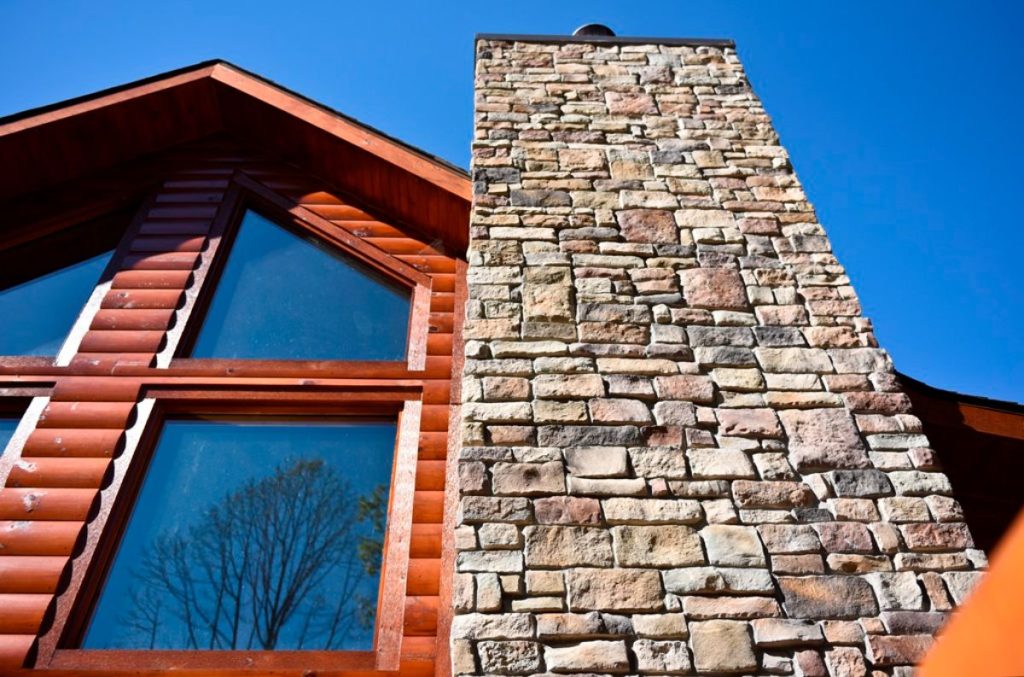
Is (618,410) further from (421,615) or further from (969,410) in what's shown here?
(969,410)

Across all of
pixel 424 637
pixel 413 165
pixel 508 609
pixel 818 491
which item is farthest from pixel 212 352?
pixel 818 491

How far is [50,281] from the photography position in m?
4.92

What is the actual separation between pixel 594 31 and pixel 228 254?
11.3ft

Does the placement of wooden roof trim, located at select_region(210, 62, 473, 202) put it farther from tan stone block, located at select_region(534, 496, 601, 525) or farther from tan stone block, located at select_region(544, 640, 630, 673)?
tan stone block, located at select_region(544, 640, 630, 673)

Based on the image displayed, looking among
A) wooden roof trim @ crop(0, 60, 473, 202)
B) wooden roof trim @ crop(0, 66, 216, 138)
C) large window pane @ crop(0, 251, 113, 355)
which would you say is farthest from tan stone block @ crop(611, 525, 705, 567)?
wooden roof trim @ crop(0, 66, 216, 138)

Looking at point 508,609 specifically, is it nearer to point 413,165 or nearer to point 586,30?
point 413,165

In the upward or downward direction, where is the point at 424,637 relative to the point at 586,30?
downward

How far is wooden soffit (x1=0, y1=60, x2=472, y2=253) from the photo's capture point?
4.99 meters

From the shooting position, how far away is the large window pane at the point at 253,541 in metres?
3.23

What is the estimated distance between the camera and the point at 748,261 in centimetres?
395

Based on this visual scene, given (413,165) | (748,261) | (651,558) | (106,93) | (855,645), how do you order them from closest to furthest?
(855,645) < (651,558) < (748,261) < (413,165) < (106,93)

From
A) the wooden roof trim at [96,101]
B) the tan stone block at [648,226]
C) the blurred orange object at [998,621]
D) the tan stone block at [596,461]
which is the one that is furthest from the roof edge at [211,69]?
the blurred orange object at [998,621]

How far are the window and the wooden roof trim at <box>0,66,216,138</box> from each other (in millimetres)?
777

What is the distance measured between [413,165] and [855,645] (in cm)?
391
